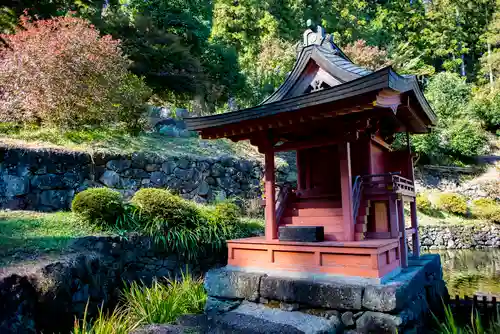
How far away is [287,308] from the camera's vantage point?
4961mm

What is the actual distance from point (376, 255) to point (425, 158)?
16.3 metres

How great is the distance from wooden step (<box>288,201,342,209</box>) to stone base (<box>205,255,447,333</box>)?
1425 mm

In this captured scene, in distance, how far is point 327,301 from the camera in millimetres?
4594

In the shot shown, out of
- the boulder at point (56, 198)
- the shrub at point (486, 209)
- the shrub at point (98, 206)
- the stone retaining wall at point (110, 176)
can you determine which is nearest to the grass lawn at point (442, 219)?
the shrub at point (486, 209)

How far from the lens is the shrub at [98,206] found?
22.5 ft

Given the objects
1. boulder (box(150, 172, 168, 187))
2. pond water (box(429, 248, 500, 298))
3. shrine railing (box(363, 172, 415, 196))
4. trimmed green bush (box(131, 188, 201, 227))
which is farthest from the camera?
boulder (box(150, 172, 168, 187))

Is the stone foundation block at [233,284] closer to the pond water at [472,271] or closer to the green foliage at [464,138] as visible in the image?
the pond water at [472,271]

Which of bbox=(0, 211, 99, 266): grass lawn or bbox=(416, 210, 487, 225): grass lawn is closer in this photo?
bbox=(0, 211, 99, 266): grass lawn

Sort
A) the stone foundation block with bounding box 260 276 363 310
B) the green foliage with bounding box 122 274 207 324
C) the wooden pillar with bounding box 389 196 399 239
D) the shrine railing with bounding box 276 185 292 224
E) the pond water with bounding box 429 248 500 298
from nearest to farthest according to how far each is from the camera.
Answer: the stone foundation block with bounding box 260 276 363 310
the green foliage with bounding box 122 274 207 324
the wooden pillar with bounding box 389 196 399 239
the shrine railing with bounding box 276 185 292 224
the pond water with bounding box 429 248 500 298

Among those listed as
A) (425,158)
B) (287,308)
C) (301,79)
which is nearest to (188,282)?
(287,308)

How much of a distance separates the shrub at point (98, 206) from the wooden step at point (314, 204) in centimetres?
354

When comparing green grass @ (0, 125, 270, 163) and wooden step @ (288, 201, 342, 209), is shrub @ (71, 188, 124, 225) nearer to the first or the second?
green grass @ (0, 125, 270, 163)

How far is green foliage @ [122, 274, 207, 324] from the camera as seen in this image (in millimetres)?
4977

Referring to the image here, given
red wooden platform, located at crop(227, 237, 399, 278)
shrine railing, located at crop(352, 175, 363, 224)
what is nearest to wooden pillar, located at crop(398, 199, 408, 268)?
red wooden platform, located at crop(227, 237, 399, 278)
